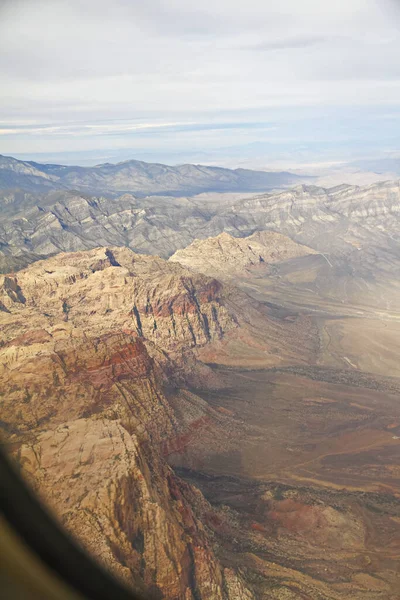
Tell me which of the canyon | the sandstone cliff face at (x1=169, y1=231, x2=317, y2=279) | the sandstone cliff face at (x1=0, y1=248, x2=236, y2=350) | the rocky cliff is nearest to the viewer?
the rocky cliff

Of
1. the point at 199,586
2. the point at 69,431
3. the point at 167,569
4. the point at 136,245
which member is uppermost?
the point at 69,431

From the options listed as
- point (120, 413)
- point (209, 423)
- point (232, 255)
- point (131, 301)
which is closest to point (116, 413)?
point (120, 413)

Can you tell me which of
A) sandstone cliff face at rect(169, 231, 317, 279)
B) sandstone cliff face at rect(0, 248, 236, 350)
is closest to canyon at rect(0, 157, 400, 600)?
sandstone cliff face at rect(0, 248, 236, 350)

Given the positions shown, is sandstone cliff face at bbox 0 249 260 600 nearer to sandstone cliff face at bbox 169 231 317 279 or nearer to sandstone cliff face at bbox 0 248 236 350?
sandstone cliff face at bbox 0 248 236 350

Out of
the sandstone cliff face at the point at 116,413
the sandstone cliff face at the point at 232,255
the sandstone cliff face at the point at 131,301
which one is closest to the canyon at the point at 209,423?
the sandstone cliff face at the point at 116,413

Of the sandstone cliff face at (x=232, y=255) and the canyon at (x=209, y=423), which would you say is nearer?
the canyon at (x=209, y=423)

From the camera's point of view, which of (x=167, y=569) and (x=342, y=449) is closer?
(x=167, y=569)

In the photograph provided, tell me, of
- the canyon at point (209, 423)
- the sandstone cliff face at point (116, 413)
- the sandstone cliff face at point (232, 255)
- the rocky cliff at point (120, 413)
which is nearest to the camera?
the sandstone cliff face at point (116, 413)

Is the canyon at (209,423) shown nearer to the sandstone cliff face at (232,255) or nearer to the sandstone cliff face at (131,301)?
the sandstone cliff face at (131,301)

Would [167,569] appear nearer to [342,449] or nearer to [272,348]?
[342,449]

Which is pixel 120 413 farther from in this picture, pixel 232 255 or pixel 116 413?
pixel 232 255

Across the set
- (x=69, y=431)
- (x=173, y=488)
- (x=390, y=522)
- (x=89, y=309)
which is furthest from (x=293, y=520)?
(x=89, y=309)
